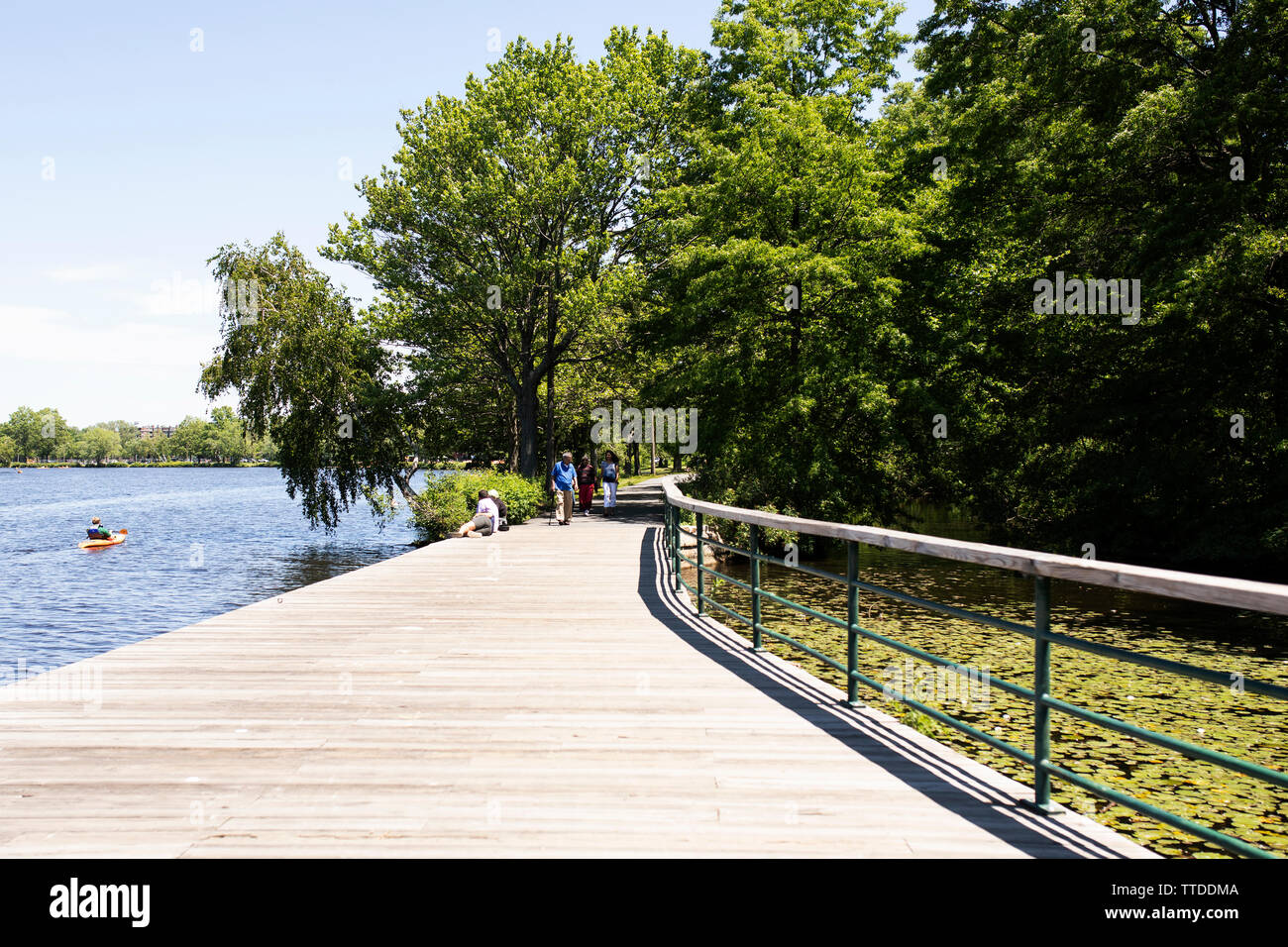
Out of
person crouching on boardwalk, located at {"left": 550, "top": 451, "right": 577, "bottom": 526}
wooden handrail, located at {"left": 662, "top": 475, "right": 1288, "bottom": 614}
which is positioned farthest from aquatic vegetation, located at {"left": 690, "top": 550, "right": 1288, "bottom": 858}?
person crouching on boardwalk, located at {"left": 550, "top": 451, "right": 577, "bottom": 526}

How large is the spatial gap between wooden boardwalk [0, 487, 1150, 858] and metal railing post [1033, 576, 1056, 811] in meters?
0.12

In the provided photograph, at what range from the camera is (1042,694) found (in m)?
3.77

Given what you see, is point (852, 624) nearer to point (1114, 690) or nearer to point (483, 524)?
point (1114, 690)

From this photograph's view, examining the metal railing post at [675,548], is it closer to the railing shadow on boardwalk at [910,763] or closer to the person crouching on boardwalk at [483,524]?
the railing shadow on boardwalk at [910,763]

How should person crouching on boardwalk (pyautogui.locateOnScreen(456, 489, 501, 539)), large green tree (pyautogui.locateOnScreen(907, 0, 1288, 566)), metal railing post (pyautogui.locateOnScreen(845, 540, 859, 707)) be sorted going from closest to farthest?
metal railing post (pyautogui.locateOnScreen(845, 540, 859, 707)) → large green tree (pyautogui.locateOnScreen(907, 0, 1288, 566)) → person crouching on boardwalk (pyautogui.locateOnScreen(456, 489, 501, 539))

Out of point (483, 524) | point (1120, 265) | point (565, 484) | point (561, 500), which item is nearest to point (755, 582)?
point (483, 524)

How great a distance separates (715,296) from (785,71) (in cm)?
907

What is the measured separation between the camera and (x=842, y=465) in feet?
80.1

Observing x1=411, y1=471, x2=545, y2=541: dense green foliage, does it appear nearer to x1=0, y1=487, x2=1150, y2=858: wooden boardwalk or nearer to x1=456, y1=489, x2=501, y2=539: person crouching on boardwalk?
x1=456, y1=489, x2=501, y2=539: person crouching on boardwalk

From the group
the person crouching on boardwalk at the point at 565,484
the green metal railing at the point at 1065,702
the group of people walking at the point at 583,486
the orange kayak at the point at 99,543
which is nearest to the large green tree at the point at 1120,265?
the group of people walking at the point at 583,486

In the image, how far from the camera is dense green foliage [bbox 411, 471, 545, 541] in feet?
78.8

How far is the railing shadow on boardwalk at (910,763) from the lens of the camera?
3.54 metres
